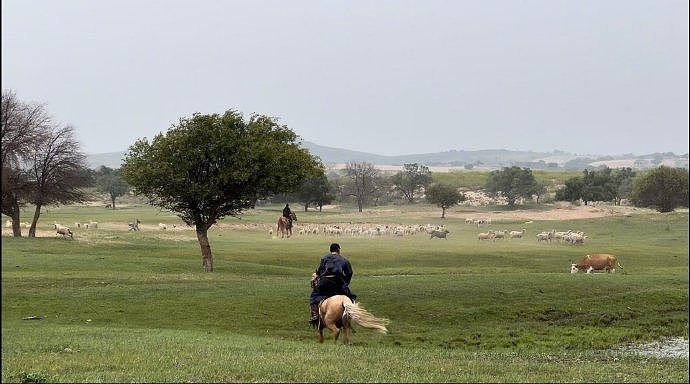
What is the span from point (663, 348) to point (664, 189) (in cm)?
10118

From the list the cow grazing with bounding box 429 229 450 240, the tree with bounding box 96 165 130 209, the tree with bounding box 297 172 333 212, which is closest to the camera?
the cow grazing with bounding box 429 229 450 240

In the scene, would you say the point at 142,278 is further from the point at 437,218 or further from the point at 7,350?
the point at 437,218

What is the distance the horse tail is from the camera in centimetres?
1953

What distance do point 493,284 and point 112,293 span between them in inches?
767

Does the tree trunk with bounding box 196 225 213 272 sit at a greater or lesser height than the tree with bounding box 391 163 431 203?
lesser

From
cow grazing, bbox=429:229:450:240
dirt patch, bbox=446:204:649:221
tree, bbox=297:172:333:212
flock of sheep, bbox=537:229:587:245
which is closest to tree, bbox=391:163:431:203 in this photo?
dirt patch, bbox=446:204:649:221

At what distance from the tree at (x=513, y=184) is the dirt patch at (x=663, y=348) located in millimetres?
127338

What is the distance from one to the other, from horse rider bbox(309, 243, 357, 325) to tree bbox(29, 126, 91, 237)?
5406cm

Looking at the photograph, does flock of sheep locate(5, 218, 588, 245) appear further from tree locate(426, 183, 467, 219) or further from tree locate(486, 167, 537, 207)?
tree locate(486, 167, 537, 207)

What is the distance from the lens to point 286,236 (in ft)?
279

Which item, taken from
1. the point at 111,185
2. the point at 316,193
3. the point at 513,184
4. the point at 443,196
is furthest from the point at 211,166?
the point at 111,185

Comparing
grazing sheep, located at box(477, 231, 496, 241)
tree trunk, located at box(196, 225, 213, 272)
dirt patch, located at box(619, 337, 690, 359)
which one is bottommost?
dirt patch, located at box(619, 337, 690, 359)

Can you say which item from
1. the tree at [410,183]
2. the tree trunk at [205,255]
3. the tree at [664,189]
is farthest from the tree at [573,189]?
the tree trunk at [205,255]

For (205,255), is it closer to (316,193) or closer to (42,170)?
(42,170)
